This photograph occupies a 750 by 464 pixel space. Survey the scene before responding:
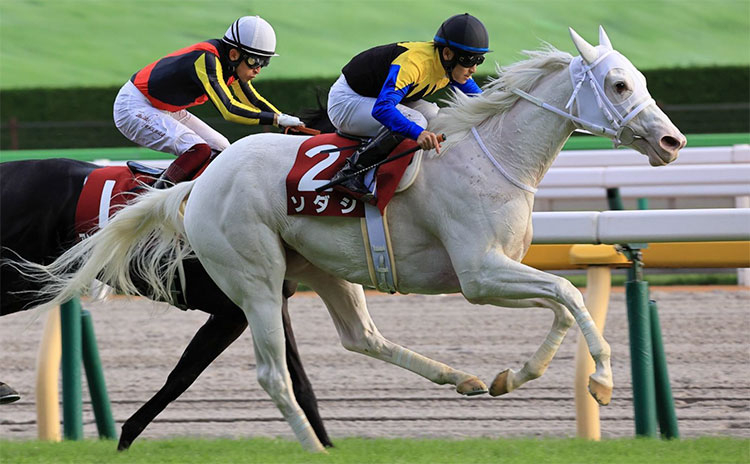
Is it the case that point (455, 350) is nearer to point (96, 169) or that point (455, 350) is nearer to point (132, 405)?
point (132, 405)

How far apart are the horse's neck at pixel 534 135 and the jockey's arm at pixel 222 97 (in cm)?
111

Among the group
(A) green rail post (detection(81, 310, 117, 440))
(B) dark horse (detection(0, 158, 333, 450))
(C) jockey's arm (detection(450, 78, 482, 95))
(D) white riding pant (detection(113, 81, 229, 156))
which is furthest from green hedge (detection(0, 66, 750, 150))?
(C) jockey's arm (detection(450, 78, 482, 95))

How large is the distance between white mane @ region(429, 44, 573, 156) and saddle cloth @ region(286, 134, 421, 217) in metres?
0.20

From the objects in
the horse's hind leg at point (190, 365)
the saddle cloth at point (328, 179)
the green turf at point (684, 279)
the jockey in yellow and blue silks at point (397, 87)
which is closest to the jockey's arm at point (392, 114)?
the jockey in yellow and blue silks at point (397, 87)

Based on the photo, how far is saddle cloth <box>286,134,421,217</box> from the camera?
4.12 metres

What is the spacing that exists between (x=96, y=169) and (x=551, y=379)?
252 cm

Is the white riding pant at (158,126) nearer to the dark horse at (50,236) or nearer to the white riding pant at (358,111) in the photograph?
the dark horse at (50,236)

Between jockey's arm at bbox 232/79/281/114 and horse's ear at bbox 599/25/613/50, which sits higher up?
horse's ear at bbox 599/25/613/50

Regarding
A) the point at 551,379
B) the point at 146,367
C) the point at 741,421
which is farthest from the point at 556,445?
the point at 146,367

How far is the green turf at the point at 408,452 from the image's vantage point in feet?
12.3

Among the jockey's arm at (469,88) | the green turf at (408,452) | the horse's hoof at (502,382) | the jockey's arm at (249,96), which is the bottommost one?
the green turf at (408,452)

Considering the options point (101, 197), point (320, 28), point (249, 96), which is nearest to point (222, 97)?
point (249, 96)

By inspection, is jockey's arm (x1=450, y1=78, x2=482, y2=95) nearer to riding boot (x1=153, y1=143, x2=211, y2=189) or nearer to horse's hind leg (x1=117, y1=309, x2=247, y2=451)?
riding boot (x1=153, y1=143, x2=211, y2=189)

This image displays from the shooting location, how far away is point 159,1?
96.0 feet
